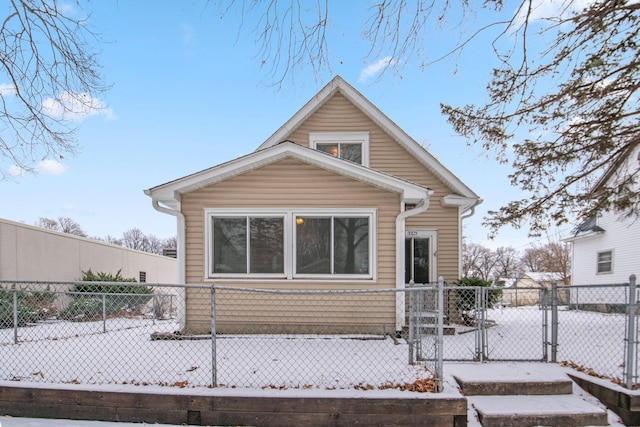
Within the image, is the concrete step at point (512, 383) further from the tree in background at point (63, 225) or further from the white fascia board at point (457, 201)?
the tree in background at point (63, 225)

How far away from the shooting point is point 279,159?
6.77 meters

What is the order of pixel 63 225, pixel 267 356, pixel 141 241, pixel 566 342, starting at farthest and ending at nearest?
pixel 141 241 < pixel 63 225 < pixel 566 342 < pixel 267 356

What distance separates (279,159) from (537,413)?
5193 mm

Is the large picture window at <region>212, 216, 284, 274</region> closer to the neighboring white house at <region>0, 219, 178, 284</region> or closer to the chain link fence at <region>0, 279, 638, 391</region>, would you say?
the chain link fence at <region>0, 279, 638, 391</region>

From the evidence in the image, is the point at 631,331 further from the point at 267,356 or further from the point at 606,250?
the point at 606,250

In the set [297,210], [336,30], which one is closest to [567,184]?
[297,210]

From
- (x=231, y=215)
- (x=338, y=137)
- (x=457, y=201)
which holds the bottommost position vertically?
(x=231, y=215)

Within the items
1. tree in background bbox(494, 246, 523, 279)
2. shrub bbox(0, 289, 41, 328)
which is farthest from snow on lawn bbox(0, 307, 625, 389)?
tree in background bbox(494, 246, 523, 279)

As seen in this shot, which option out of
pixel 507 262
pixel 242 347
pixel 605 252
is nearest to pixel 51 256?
pixel 242 347

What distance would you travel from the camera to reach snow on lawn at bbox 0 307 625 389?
163 inches

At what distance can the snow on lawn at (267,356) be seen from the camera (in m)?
4.14

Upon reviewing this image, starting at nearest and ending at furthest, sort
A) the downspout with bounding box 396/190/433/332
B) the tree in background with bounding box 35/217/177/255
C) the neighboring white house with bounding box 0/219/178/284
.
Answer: the downspout with bounding box 396/190/433/332
the neighboring white house with bounding box 0/219/178/284
the tree in background with bounding box 35/217/177/255

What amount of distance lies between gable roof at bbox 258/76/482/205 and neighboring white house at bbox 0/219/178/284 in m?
8.01

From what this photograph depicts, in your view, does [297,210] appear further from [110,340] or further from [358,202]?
[110,340]
